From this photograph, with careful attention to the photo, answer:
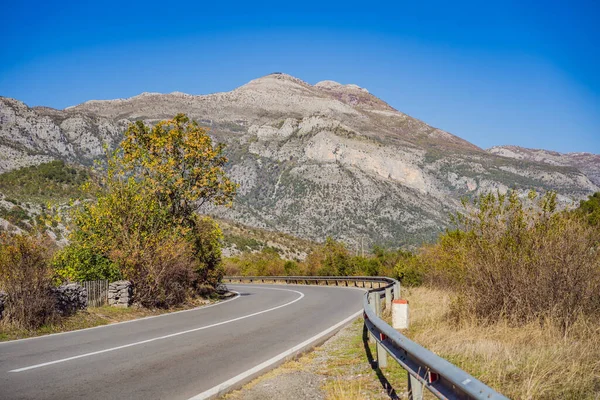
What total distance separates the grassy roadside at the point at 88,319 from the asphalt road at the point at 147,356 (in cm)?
69

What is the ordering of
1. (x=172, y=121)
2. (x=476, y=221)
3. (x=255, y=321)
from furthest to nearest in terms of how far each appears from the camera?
1. (x=172, y=121)
2. (x=255, y=321)
3. (x=476, y=221)

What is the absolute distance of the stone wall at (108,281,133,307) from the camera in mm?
16688

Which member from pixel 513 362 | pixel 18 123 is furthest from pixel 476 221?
pixel 18 123

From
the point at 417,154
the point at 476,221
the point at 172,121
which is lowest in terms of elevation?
the point at 476,221

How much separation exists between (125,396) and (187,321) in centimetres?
849

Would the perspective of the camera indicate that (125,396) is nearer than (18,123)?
Yes

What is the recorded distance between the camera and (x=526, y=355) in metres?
6.42

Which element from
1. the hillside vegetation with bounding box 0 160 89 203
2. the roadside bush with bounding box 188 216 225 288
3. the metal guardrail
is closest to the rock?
the metal guardrail

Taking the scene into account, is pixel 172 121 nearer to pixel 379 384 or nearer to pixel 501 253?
pixel 501 253

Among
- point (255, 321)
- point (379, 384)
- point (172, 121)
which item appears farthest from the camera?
point (172, 121)

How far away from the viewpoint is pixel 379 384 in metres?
6.36

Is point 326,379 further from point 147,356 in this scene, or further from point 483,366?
point 147,356

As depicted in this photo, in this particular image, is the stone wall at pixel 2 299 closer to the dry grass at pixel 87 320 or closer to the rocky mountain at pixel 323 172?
the dry grass at pixel 87 320

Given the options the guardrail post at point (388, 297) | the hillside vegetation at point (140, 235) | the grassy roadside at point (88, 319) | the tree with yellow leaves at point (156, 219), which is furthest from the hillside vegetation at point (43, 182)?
the guardrail post at point (388, 297)
